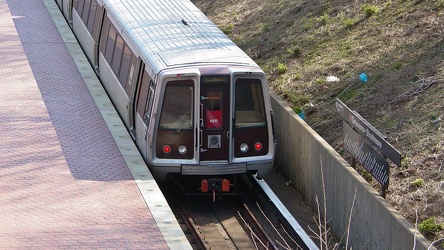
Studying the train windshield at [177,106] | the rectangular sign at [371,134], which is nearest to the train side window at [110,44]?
the train windshield at [177,106]

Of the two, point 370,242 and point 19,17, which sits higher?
point 370,242

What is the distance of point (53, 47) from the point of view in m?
21.8

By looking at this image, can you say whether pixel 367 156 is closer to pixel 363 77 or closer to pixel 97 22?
pixel 363 77

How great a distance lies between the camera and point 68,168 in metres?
14.6

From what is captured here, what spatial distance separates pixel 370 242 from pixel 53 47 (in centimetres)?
1106

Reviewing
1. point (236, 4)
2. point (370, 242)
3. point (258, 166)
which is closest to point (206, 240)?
point (258, 166)

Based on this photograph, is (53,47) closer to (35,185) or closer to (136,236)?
(35,185)

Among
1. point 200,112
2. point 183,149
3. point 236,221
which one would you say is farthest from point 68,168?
point 236,221

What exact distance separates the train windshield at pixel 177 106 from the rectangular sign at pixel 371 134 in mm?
2474

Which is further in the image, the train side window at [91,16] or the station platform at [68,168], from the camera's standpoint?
the train side window at [91,16]

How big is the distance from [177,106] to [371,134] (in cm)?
308

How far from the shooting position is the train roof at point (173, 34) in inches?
591

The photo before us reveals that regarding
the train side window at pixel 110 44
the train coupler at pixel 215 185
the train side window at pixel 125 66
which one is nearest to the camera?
the train coupler at pixel 215 185

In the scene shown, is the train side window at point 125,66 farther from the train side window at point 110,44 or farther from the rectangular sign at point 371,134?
the rectangular sign at point 371,134
